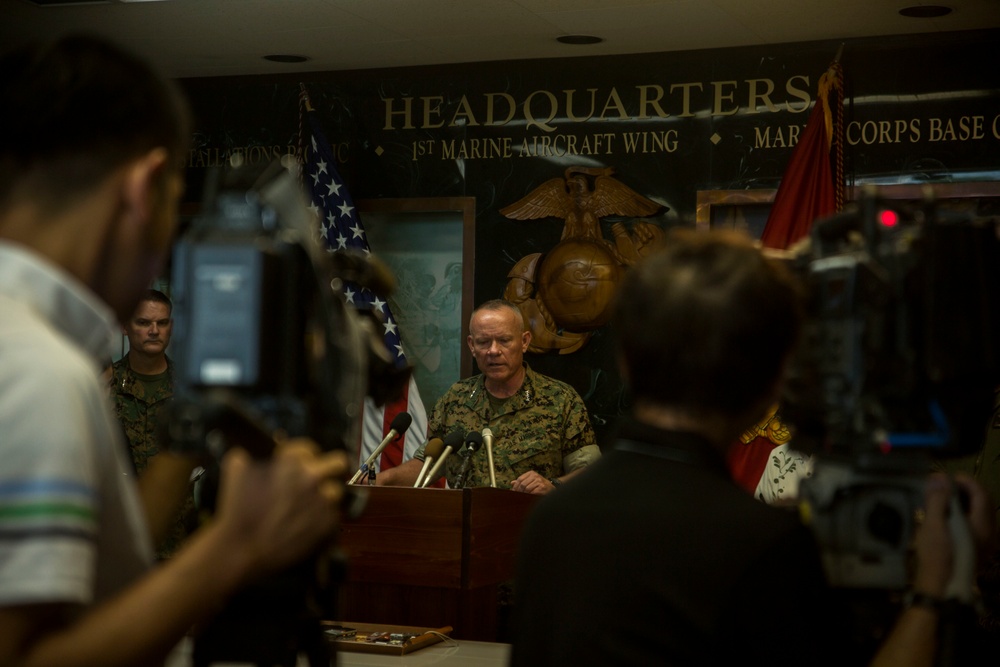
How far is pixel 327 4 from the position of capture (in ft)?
18.3

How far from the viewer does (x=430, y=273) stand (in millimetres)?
6863

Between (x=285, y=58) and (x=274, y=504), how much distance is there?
592 centimetres

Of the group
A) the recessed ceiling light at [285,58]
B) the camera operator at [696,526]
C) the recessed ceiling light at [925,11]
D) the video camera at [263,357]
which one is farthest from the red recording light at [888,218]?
the recessed ceiling light at [285,58]

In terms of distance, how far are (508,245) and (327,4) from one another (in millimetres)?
1690

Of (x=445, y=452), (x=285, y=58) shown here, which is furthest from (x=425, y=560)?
(x=285, y=58)

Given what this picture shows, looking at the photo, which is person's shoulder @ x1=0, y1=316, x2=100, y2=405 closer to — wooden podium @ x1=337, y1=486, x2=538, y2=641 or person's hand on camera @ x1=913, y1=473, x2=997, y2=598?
person's hand on camera @ x1=913, y1=473, x2=997, y2=598

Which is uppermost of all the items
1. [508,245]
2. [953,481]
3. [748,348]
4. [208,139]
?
[208,139]

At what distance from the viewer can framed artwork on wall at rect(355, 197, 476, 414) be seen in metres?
6.76

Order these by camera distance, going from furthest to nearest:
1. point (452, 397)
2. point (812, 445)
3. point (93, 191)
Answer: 1. point (452, 397)
2. point (812, 445)
3. point (93, 191)

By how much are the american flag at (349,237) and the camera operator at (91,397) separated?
506 cm

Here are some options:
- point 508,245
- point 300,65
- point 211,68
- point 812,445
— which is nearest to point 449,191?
point 508,245

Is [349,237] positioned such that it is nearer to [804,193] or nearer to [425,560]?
[804,193]

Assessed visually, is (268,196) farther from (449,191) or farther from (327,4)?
(449,191)

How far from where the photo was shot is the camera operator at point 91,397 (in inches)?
38.2
